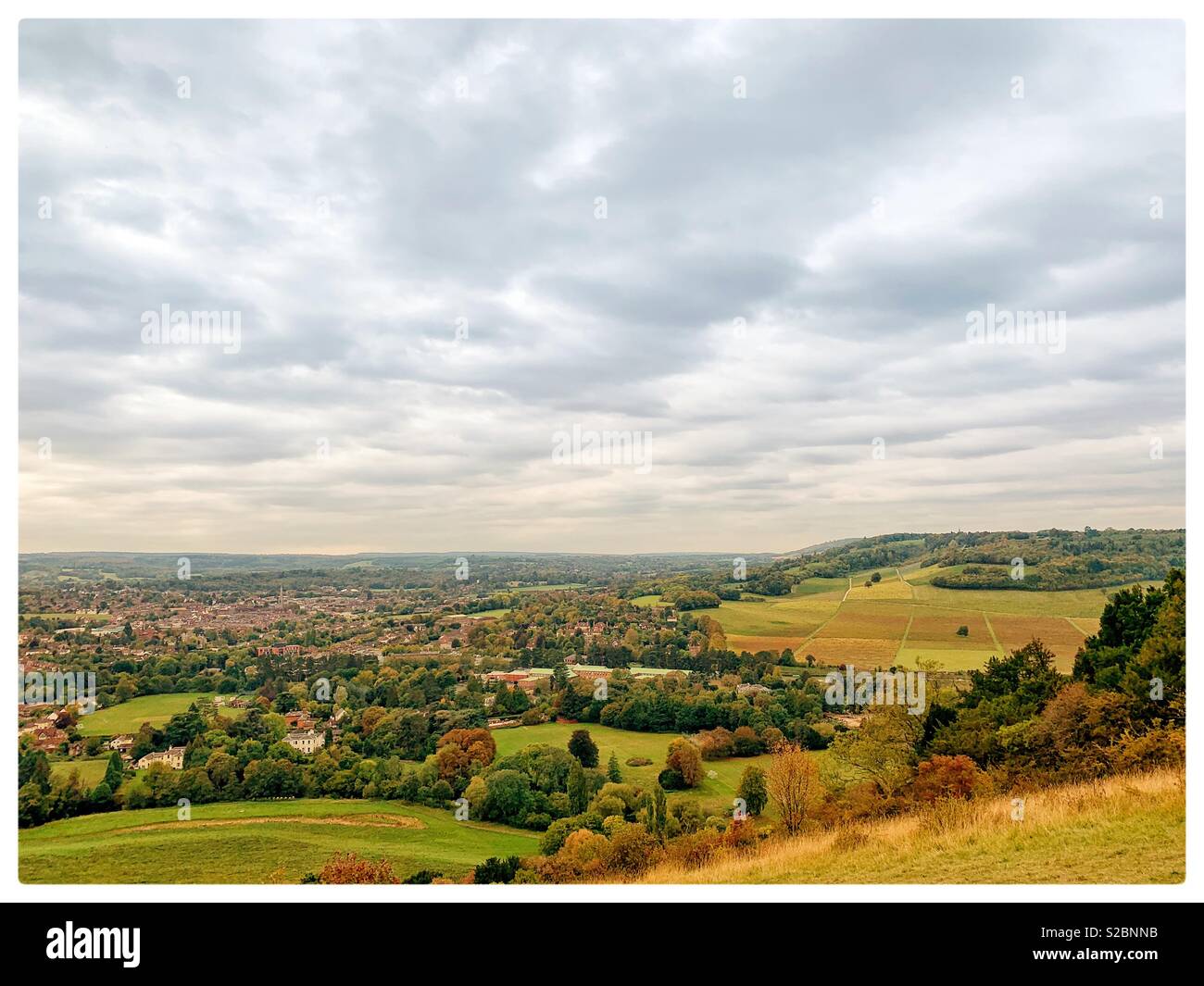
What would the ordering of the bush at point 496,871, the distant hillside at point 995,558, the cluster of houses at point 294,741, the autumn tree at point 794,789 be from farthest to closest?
the distant hillside at point 995,558
the cluster of houses at point 294,741
the autumn tree at point 794,789
the bush at point 496,871

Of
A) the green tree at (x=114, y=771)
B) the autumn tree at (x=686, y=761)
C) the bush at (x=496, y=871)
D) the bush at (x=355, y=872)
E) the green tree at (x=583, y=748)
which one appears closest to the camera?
the bush at (x=355, y=872)

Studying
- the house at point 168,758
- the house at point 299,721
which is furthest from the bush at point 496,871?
the house at point 168,758

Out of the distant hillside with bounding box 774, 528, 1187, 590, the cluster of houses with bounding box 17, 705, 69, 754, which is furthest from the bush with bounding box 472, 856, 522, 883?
the distant hillside with bounding box 774, 528, 1187, 590

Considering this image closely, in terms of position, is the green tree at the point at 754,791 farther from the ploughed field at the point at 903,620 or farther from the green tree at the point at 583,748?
the ploughed field at the point at 903,620

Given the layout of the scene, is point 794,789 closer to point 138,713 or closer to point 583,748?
point 583,748
